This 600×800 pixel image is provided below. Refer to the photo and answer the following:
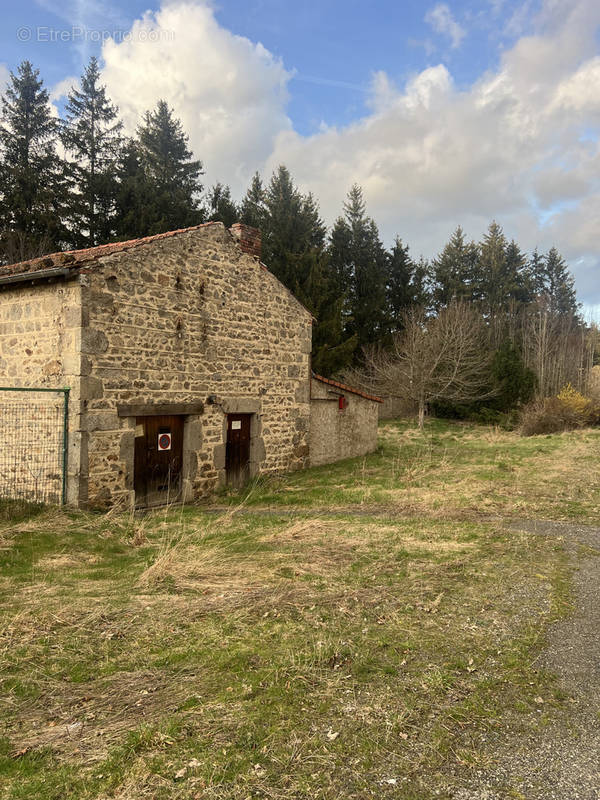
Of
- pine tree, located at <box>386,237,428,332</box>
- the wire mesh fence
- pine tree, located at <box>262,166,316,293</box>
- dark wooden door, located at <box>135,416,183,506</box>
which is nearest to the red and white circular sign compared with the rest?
dark wooden door, located at <box>135,416,183,506</box>

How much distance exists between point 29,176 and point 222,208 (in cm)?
1106

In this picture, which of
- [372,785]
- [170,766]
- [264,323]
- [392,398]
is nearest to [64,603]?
[170,766]

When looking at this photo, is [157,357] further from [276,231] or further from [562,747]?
[276,231]

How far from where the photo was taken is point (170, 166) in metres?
33.6

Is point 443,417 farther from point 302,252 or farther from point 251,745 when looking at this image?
point 251,745

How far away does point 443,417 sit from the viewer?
33094mm

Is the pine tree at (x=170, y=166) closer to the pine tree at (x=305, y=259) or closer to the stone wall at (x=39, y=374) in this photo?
the pine tree at (x=305, y=259)

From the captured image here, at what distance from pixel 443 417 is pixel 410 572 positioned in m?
27.8

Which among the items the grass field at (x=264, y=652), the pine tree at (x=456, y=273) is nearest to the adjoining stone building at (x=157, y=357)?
the grass field at (x=264, y=652)

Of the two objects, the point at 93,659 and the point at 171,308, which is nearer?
the point at 93,659

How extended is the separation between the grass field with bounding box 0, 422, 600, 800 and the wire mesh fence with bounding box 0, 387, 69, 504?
104 cm

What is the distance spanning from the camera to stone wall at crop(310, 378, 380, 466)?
1608 centimetres

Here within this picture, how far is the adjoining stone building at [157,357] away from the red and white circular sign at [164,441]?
34mm

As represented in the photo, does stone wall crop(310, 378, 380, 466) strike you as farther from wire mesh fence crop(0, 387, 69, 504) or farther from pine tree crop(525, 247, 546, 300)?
pine tree crop(525, 247, 546, 300)
